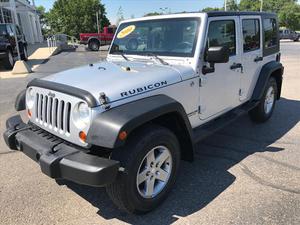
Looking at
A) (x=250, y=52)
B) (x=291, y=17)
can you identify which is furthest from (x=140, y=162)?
(x=291, y=17)

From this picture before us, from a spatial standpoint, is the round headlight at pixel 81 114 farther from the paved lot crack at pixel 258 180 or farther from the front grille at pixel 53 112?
the paved lot crack at pixel 258 180

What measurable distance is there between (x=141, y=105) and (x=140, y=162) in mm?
508

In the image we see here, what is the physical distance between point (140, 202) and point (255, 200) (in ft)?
3.98

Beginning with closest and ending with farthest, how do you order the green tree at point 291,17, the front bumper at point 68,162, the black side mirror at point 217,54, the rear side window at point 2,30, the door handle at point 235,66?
the front bumper at point 68,162 → the black side mirror at point 217,54 → the door handle at point 235,66 → the rear side window at point 2,30 → the green tree at point 291,17

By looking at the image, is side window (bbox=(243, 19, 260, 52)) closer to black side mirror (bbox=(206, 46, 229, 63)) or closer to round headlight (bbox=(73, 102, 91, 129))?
black side mirror (bbox=(206, 46, 229, 63))

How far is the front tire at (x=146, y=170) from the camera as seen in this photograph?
9.21ft

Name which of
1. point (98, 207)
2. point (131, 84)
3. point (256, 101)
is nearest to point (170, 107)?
point (131, 84)

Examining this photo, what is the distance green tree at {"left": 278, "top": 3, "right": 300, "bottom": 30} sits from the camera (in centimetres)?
6072

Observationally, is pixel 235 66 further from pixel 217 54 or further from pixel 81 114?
pixel 81 114

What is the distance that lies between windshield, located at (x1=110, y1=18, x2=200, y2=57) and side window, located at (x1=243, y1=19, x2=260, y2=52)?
125 centimetres

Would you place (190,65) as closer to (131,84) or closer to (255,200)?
(131,84)

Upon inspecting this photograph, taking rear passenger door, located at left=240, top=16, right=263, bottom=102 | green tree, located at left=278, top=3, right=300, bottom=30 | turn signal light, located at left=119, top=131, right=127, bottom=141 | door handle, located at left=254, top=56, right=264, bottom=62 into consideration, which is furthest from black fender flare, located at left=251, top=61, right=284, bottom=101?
green tree, located at left=278, top=3, right=300, bottom=30

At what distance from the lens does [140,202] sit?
3.03 m

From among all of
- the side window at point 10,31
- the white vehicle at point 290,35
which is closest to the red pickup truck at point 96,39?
the side window at point 10,31
